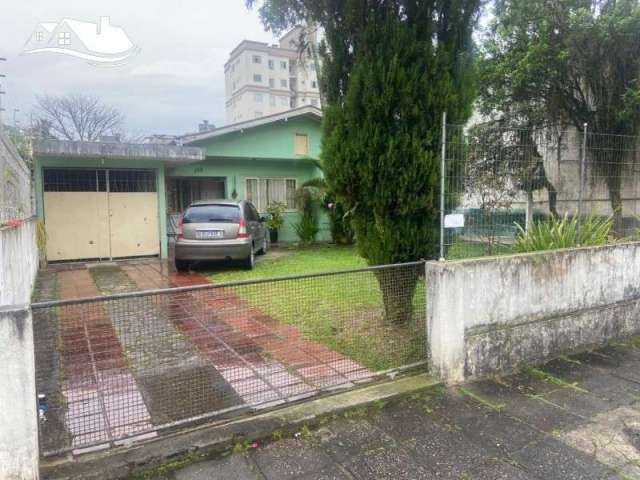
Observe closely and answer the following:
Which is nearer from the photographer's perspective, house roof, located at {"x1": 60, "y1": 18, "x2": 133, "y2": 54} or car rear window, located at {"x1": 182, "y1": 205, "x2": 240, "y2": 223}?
car rear window, located at {"x1": 182, "y1": 205, "x2": 240, "y2": 223}

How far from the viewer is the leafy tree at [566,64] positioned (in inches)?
372

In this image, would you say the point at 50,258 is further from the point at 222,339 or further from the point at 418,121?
the point at 418,121

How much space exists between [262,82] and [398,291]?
69.7m

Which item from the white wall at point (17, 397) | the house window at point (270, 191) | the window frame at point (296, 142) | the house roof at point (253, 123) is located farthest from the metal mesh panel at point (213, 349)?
the window frame at point (296, 142)

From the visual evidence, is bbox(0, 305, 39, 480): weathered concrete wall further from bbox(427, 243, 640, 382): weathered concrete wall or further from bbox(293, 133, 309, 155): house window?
bbox(293, 133, 309, 155): house window

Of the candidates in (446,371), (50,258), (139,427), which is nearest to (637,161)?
(446,371)

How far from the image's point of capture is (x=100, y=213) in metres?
11.7

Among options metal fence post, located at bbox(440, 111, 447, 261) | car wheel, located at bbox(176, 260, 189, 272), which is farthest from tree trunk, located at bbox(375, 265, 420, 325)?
car wheel, located at bbox(176, 260, 189, 272)

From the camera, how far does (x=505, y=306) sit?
397 centimetres

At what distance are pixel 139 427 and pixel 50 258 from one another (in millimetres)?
9971

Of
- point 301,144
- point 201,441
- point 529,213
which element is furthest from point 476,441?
point 301,144

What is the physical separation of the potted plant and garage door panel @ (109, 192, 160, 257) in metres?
3.73

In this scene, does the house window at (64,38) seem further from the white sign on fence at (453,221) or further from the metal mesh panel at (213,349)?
the white sign on fence at (453,221)

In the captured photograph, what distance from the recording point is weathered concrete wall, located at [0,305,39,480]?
2363 mm
